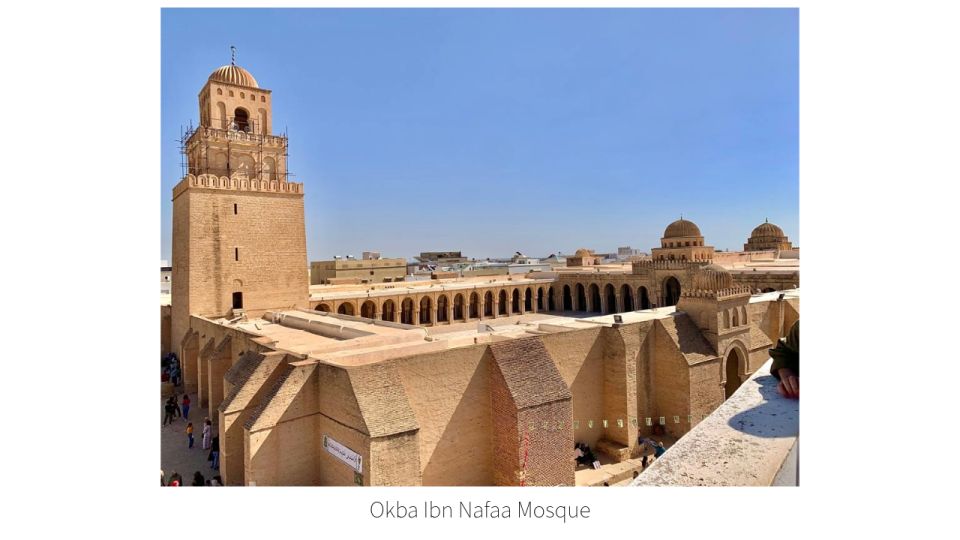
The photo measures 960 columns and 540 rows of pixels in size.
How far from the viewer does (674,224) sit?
3425 centimetres

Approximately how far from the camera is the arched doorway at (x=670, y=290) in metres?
31.0

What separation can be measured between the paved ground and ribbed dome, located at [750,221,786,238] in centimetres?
4559

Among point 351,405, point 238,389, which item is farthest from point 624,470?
point 238,389

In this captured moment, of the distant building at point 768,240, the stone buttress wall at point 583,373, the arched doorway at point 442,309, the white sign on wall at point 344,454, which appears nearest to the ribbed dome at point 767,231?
the distant building at point 768,240

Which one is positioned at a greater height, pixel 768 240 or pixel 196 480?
pixel 768 240

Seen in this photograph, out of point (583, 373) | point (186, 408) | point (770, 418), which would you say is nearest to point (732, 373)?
point (583, 373)

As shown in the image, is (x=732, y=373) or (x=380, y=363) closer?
(x=380, y=363)

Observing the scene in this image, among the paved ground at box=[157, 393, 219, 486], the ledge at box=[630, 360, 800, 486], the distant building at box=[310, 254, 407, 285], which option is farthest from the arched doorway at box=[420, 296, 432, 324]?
the ledge at box=[630, 360, 800, 486]

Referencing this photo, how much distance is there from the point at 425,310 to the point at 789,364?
79.8 feet

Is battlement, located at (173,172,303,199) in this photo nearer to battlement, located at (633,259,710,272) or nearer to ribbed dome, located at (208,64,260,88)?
ribbed dome, located at (208,64,260,88)

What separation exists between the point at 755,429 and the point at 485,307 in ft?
94.2

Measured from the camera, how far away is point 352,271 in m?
35.5

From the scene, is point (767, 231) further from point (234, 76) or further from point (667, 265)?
point (234, 76)

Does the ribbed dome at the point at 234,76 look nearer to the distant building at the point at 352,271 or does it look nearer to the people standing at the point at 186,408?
the people standing at the point at 186,408
